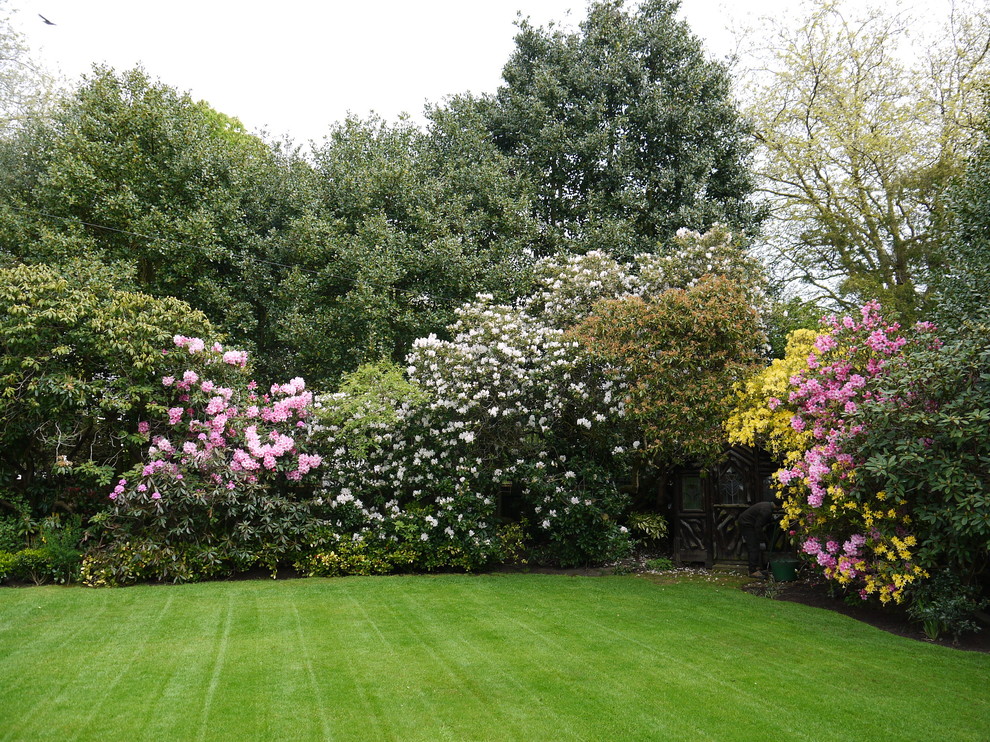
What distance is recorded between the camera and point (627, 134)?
54.9ft

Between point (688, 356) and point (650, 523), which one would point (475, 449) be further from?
point (688, 356)

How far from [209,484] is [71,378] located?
2.48m

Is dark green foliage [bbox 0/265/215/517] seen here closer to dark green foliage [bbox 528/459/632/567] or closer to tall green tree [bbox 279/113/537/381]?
tall green tree [bbox 279/113/537/381]

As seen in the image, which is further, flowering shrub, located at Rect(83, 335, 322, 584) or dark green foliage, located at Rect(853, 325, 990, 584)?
flowering shrub, located at Rect(83, 335, 322, 584)

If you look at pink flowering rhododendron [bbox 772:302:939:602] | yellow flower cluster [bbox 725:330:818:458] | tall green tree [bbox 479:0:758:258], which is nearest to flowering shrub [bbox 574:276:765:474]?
yellow flower cluster [bbox 725:330:818:458]

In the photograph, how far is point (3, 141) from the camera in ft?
53.7

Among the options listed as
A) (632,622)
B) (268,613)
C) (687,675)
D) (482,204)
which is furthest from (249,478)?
(482,204)

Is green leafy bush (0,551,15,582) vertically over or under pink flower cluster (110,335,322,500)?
under

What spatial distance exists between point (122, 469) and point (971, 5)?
2177 centimetres

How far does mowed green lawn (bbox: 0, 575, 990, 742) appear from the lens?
15.0 ft

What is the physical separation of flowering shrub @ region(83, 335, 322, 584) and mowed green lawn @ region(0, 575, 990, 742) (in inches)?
47.0

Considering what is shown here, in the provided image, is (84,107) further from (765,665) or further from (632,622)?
(765,665)

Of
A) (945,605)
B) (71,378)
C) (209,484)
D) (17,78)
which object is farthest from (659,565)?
(17,78)


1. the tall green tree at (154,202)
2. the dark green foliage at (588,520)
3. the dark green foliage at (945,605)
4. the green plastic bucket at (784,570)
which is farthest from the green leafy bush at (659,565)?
the tall green tree at (154,202)
